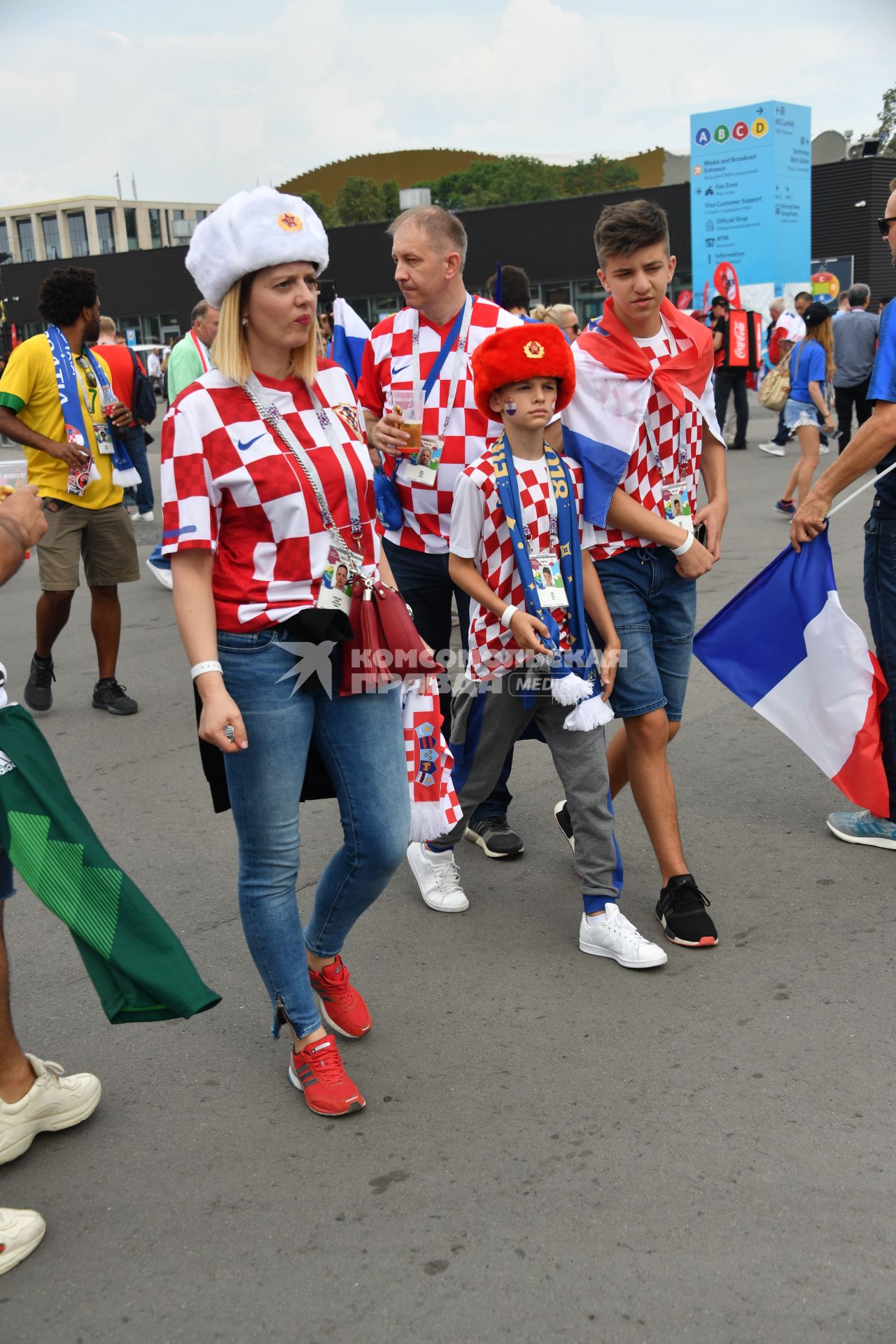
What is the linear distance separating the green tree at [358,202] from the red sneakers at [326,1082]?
326ft

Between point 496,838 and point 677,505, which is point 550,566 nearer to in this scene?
point 677,505

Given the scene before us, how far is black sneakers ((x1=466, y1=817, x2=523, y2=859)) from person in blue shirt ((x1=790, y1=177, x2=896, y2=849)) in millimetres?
1132

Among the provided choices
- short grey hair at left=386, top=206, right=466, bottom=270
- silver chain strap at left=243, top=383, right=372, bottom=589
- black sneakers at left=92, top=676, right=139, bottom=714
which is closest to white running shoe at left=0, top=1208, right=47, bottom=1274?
silver chain strap at left=243, top=383, right=372, bottom=589

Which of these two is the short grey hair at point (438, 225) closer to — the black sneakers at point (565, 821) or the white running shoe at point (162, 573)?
the black sneakers at point (565, 821)

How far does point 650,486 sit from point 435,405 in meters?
0.76

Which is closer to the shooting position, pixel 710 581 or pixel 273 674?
pixel 273 674

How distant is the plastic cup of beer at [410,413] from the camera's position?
3695mm

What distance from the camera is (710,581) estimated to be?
8703mm

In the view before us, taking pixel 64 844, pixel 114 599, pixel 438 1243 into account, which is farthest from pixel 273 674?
pixel 114 599

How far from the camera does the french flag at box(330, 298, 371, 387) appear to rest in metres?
4.17

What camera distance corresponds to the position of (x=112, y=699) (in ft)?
21.2

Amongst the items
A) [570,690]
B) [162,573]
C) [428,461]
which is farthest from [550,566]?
[162,573]

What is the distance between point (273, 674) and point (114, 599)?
12.9 ft

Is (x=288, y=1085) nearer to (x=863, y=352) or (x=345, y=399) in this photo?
(x=345, y=399)
